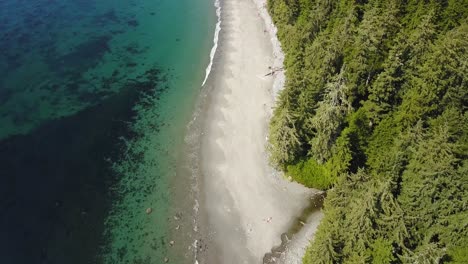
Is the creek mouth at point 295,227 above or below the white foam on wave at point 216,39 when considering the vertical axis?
below

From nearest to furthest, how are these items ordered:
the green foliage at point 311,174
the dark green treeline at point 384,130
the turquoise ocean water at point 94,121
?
the dark green treeline at point 384,130, the turquoise ocean water at point 94,121, the green foliage at point 311,174

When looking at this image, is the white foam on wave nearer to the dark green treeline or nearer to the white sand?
the white sand

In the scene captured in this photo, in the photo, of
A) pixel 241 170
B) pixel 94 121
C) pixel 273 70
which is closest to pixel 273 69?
pixel 273 70

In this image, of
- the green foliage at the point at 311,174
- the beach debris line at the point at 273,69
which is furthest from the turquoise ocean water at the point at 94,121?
the green foliage at the point at 311,174

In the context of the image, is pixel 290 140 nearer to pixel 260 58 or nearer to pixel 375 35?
pixel 375 35

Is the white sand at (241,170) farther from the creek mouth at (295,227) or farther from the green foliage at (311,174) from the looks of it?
the green foliage at (311,174)

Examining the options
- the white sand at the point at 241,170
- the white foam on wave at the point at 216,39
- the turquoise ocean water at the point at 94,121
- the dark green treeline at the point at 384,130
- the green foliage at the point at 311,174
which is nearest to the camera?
the dark green treeline at the point at 384,130

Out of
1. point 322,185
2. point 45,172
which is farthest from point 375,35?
point 45,172

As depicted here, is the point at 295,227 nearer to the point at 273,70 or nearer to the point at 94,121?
the point at 273,70

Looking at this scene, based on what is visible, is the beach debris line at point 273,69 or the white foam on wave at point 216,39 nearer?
the beach debris line at point 273,69
